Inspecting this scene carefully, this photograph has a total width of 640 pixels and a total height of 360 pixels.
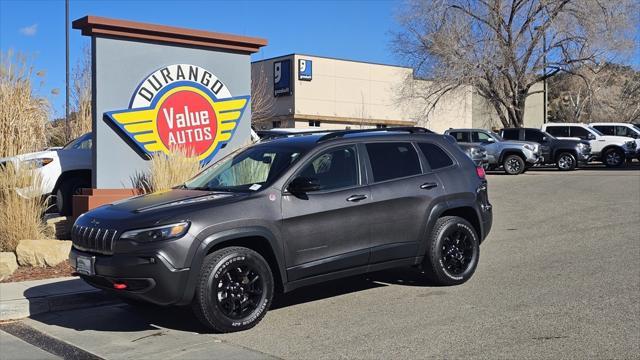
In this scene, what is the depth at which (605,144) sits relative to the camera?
29312 mm

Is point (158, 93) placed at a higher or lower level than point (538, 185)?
higher

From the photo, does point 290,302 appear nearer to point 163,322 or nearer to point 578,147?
point 163,322

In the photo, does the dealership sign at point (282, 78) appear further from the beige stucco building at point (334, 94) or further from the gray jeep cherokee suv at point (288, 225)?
the gray jeep cherokee suv at point (288, 225)

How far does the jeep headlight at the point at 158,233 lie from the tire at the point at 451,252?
305cm

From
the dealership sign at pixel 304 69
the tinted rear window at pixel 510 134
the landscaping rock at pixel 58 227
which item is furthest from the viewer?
the dealership sign at pixel 304 69

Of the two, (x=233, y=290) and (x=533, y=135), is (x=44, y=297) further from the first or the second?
(x=533, y=135)

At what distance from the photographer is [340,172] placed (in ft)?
23.1

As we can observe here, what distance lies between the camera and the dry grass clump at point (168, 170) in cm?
998

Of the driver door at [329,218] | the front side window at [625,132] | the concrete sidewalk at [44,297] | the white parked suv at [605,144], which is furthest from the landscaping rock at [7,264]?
the front side window at [625,132]

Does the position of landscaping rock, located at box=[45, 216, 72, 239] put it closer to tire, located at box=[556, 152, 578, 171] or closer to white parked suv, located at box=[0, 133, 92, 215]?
white parked suv, located at box=[0, 133, 92, 215]

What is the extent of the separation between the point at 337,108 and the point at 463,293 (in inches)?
1579

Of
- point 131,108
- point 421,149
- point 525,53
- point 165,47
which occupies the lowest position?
point 421,149

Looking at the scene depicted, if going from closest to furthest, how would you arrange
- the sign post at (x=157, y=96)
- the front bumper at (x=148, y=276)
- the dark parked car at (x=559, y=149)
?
the front bumper at (x=148, y=276)
the sign post at (x=157, y=96)
the dark parked car at (x=559, y=149)

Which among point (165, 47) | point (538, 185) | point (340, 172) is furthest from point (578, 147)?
point (340, 172)
